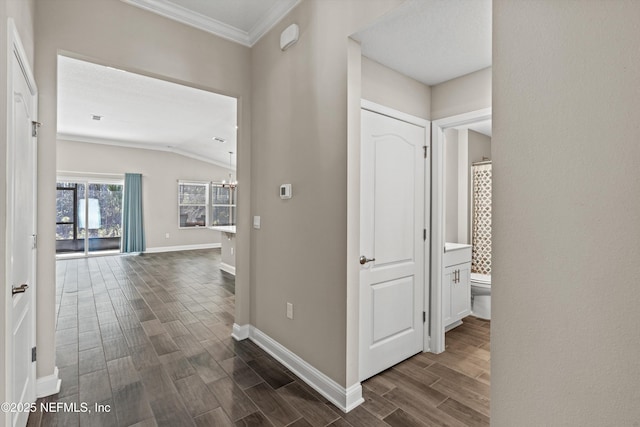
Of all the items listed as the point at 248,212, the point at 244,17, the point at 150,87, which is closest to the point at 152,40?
the point at 244,17

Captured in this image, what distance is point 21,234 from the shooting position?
164 cm

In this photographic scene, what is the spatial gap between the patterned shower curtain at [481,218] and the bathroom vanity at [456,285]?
0.82 metres

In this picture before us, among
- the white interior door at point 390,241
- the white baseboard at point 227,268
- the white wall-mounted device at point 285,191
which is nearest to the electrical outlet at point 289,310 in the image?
the white interior door at point 390,241

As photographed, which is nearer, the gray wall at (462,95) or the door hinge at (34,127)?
the door hinge at (34,127)

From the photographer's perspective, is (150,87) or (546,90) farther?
(150,87)

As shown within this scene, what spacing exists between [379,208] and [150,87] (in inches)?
159

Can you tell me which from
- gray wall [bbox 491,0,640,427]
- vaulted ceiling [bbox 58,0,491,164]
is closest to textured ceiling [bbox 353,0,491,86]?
vaulted ceiling [bbox 58,0,491,164]

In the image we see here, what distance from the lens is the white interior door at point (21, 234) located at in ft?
4.52

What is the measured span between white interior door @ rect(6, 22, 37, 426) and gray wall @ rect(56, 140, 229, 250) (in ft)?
24.2

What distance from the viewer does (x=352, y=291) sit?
2.03 metres

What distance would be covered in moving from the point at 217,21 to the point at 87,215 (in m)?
7.85

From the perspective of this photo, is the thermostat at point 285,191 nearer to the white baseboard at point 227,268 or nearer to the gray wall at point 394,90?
the gray wall at point 394,90

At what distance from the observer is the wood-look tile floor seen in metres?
→ 1.91

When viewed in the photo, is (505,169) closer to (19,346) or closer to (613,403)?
(613,403)
